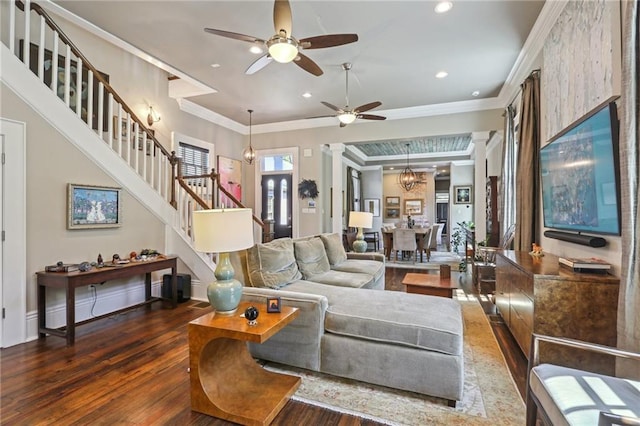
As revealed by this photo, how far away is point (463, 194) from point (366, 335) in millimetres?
9493

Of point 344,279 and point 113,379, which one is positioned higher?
point 344,279

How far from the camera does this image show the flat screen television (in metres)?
1.99

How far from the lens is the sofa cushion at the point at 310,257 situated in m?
3.59

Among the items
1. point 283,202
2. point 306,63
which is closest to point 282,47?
point 306,63

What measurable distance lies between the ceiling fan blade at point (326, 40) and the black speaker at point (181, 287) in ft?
11.6

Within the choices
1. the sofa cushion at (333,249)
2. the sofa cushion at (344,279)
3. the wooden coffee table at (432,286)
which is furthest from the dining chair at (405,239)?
the sofa cushion at (344,279)

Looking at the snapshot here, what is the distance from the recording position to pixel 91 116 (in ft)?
12.0

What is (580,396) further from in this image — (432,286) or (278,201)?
(278,201)

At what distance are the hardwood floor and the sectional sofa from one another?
0.37 metres

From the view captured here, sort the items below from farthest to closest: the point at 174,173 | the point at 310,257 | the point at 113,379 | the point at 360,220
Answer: the point at 360,220
the point at 174,173
the point at 310,257
the point at 113,379

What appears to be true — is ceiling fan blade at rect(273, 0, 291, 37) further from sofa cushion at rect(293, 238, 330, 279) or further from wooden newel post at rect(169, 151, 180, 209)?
wooden newel post at rect(169, 151, 180, 209)

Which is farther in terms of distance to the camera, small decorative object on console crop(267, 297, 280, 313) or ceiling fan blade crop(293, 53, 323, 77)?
ceiling fan blade crop(293, 53, 323, 77)

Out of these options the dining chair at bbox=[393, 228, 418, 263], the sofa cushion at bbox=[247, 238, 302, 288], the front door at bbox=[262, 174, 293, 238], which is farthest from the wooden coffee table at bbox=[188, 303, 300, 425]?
the dining chair at bbox=[393, 228, 418, 263]

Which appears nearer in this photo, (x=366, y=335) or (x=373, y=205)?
(x=366, y=335)
